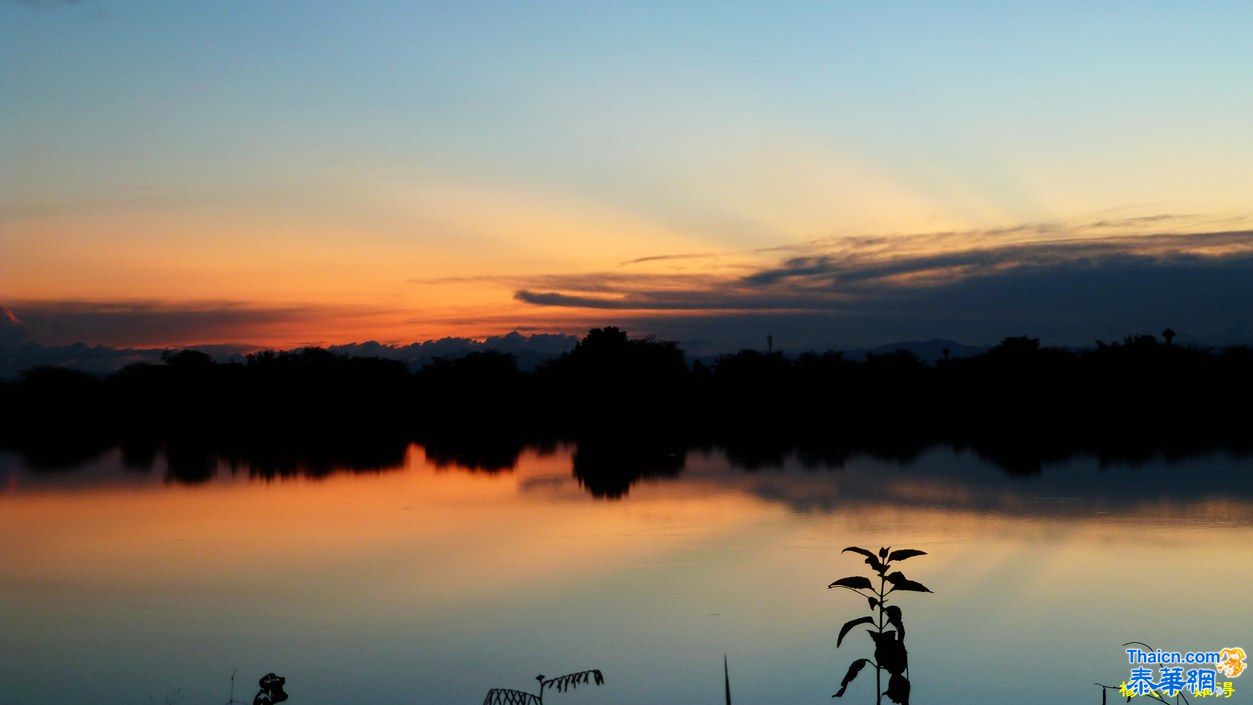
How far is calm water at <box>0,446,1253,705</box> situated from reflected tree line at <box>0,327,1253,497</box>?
9.39m

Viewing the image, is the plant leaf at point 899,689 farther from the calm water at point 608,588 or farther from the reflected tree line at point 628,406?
the reflected tree line at point 628,406

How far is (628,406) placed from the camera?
50375 millimetres

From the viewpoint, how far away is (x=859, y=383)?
5512cm

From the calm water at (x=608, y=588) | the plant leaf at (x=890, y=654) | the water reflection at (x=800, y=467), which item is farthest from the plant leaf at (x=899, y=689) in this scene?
the water reflection at (x=800, y=467)

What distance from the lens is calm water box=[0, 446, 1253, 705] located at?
8.12 m

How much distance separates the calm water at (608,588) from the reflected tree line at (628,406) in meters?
9.39

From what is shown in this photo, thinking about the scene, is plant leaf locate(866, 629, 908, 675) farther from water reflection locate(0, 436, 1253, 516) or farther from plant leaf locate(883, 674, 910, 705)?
water reflection locate(0, 436, 1253, 516)

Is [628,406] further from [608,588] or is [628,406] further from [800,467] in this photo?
[608,588]

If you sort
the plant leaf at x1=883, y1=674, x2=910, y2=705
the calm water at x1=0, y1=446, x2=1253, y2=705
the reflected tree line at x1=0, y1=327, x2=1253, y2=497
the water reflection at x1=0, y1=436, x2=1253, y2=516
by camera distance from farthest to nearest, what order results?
the reflected tree line at x1=0, y1=327, x2=1253, y2=497
the water reflection at x1=0, y1=436, x2=1253, y2=516
the calm water at x1=0, y1=446, x2=1253, y2=705
the plant leaf at x1=883, y1=674, x2=910, y2=705

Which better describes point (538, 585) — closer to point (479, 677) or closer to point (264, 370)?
point (479, 677)

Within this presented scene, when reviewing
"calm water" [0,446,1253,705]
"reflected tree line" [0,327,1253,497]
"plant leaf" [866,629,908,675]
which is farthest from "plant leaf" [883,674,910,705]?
"reflected tree line" [0,327,1253,497]

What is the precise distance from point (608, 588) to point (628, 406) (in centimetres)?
3906

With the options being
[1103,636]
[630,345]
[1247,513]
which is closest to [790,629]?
Result: [1103,636]

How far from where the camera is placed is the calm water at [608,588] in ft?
26.6
